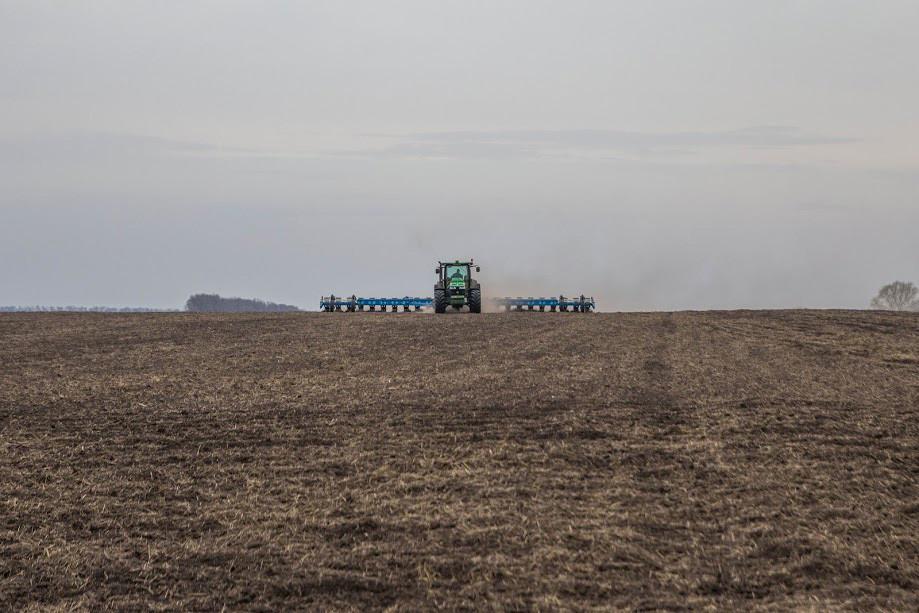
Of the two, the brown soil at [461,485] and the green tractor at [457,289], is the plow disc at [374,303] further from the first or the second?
the brown soil at [461,485]

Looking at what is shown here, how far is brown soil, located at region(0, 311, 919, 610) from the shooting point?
29.1 feet

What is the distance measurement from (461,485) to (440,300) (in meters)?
36.7

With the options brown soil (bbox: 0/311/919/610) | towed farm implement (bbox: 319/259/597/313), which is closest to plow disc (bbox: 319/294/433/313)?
towed farm implement (bbox: 319/259/597/313)

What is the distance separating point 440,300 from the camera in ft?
158

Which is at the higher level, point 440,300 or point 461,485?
point 440,300

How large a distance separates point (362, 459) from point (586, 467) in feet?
10.3

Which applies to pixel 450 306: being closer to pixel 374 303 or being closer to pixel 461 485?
pixel 374 303

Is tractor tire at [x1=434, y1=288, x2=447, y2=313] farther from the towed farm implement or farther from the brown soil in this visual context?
the brown soil

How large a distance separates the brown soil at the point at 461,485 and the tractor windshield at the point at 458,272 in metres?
26.8

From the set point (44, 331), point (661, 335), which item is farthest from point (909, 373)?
point (44, 331)

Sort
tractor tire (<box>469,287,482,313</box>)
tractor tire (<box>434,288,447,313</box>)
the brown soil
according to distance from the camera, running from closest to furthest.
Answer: the brown soil, tractor tire (<box>469,287,482,313</box>), tractor tire (<box>434,288,447,313</box>)

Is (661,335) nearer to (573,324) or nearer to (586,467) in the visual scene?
(573,324)

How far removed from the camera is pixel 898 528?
33.7 ft

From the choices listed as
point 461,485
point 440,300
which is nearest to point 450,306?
point 440,300
